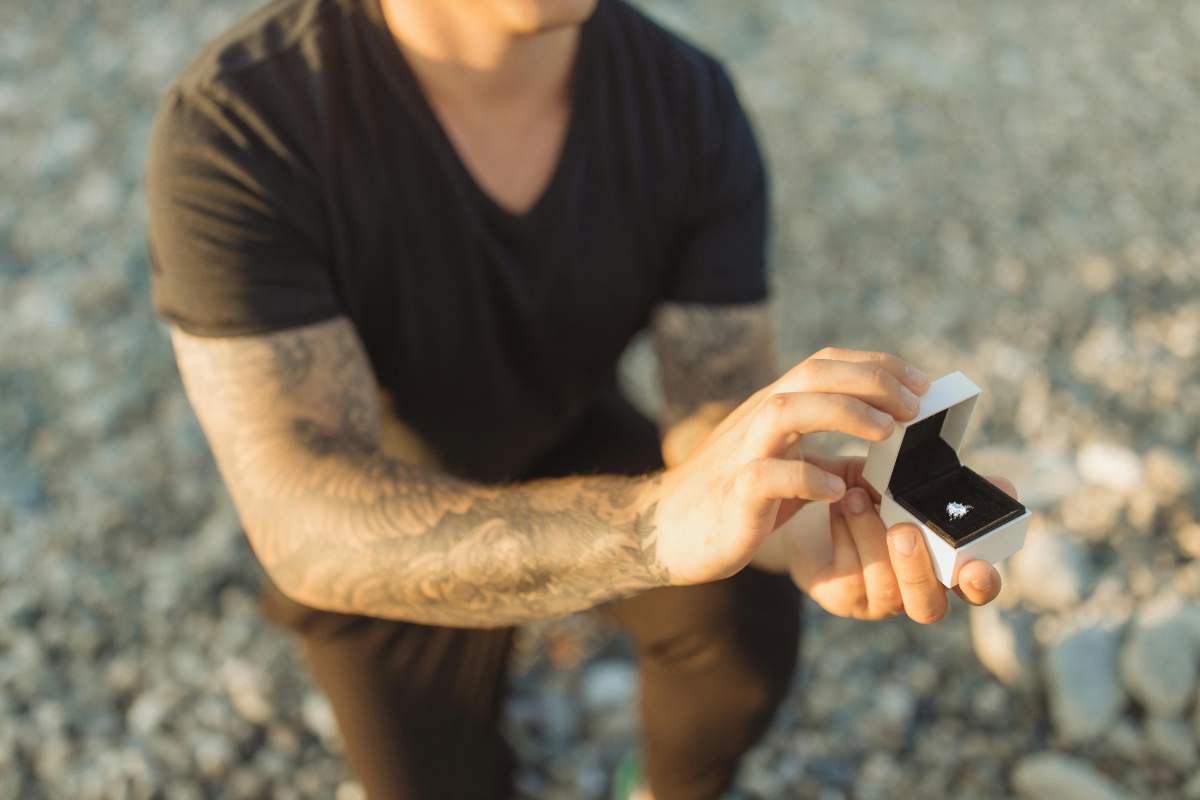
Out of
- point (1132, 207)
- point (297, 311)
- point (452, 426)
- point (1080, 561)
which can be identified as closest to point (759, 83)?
point (1132, 207)

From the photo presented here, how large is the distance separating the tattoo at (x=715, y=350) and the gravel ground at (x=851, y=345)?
863mm

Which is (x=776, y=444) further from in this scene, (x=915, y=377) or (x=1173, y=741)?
(x=1173, y=741)

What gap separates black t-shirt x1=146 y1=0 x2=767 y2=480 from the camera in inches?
67.9

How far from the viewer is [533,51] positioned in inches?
75.3

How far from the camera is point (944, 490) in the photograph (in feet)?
4.83

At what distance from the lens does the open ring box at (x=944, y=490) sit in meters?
1.37

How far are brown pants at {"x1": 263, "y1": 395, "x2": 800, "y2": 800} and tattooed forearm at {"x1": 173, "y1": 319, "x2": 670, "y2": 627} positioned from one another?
260mm

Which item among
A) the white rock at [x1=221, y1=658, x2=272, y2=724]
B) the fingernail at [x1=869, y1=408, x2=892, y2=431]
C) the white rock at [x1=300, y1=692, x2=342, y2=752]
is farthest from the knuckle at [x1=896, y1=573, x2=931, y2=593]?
the white rock at [x1=221, y1=658, x2=272, y2=724]

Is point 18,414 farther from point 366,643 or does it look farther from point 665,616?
point 665,616

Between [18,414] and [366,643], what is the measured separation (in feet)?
6.37

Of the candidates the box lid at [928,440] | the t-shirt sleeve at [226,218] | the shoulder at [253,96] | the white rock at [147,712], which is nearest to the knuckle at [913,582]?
the box lid at [928,440]

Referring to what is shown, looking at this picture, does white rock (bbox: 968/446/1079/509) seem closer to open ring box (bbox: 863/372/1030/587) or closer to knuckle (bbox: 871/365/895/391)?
open ring box (bbox: 863/372/1030/587)

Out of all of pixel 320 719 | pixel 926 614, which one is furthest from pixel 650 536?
pixel 320 719

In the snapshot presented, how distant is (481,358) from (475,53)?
549mm
